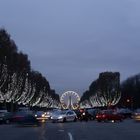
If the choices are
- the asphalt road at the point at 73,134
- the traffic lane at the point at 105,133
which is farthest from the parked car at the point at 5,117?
the traffic lane at the point at 105,133

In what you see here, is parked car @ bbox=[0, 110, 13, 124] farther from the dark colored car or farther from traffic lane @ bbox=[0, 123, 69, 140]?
traffic lane @ bbox=[0, 123, 69, 140]

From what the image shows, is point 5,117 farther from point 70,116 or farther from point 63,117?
point 70,116

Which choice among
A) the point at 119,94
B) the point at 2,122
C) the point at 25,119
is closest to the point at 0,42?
the point at 2,122

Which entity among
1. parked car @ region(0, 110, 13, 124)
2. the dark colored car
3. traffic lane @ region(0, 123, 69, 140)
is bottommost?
traffic lane @ region(0, 123, 69, 140)

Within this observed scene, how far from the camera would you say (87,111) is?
87375mm

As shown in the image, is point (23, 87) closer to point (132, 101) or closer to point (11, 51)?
point (11, 51)

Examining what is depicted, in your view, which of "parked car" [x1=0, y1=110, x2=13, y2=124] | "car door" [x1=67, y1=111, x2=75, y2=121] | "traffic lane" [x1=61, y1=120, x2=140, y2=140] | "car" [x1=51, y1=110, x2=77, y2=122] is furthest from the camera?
"car door" [x1=67, y1=111, x2=75, y2=121]

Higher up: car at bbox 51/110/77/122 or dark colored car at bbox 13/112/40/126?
car at bbox 51/110/77/122

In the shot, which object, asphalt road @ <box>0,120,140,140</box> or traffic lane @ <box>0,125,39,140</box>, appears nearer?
asphalt road @ <box>0,120,140,140</box>

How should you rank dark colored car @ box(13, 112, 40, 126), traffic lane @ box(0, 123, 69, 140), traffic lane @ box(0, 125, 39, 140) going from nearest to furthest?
traffic lane @ box(0, 123, 69, 140) < traffic lane @ box(0, 125, 39, 140) < dark colored car @ box(13, 112, 40, 126)

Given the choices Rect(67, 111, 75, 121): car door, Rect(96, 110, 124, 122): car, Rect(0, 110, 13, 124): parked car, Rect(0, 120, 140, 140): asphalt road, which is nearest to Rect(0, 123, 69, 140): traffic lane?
Rect(0, 120, 140, 140): asphalt road

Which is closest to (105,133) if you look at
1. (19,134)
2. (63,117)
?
(19,134)

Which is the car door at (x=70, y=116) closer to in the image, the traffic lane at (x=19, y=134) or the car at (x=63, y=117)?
the car at (x=63, y=117)

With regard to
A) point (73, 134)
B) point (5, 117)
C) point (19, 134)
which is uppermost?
point (5, 117)
